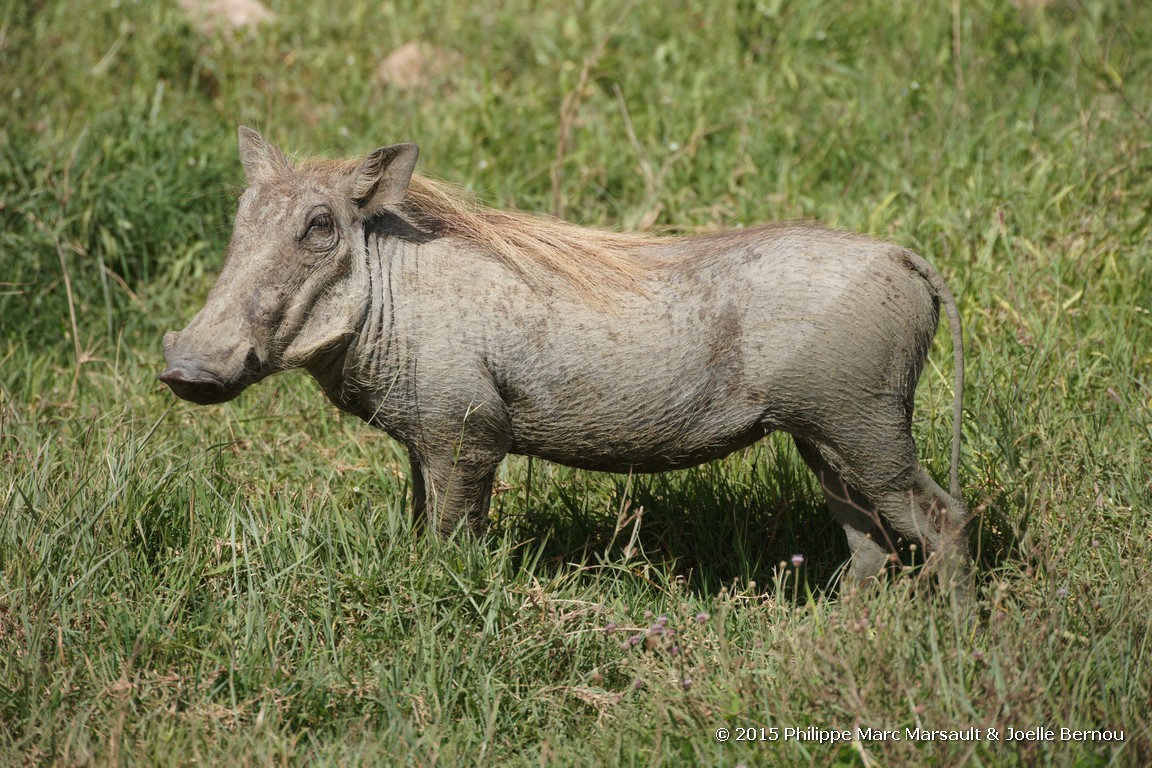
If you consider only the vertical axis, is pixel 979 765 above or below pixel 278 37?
below

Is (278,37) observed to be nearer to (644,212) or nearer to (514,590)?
(644,212)

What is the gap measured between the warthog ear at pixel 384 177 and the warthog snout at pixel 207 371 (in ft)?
1.75

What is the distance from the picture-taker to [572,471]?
4125 millimetres

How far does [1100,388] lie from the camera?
4.26 m

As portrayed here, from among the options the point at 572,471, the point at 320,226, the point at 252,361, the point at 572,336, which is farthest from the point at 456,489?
the point at 572,471

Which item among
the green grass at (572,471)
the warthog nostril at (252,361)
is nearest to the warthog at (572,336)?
the warthog nostril at (252,361)

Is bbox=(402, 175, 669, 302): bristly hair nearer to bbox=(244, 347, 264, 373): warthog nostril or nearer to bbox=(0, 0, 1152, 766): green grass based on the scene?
bbox=(244, 347, 264, 373): warthog nostril

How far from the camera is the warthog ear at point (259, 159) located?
3.24 metres

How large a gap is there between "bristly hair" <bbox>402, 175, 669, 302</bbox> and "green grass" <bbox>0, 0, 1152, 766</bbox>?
2.41ft

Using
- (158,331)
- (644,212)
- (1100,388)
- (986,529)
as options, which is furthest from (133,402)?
(1100,388)

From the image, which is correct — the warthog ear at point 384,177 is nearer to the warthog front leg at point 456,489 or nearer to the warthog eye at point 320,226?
the warthog eye at point 320,226

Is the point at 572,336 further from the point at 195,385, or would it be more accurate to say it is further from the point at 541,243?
the point at 195,385

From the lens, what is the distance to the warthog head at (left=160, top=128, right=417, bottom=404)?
2975 millimetres

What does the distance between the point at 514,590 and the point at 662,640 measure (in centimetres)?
45
